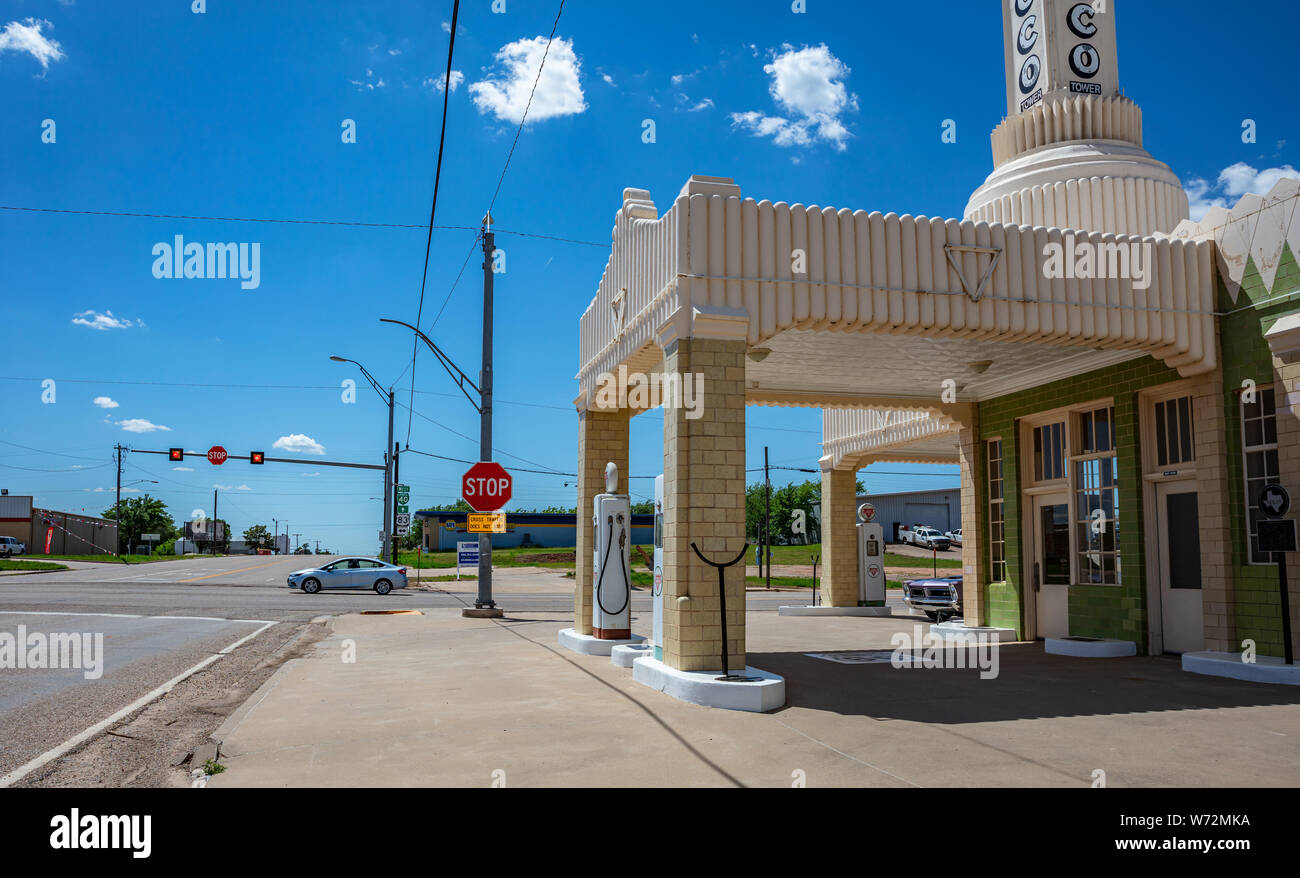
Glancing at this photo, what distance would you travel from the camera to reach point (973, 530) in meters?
18.0

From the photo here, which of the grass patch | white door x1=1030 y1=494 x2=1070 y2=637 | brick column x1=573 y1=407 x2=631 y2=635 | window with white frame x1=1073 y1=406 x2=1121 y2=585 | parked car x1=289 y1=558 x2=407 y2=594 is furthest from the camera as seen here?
the grass patch

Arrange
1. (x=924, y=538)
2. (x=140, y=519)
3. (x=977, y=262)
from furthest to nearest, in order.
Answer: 1. (x=140, y=519)
2. (x=924, y=538)
3. (x=977, y=262)

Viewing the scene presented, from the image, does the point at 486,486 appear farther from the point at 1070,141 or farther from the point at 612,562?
the point at 1070,141

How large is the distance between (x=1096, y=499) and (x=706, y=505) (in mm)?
8082

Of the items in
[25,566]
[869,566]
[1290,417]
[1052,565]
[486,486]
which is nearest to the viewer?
[1290,417]

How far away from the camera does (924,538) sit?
221 feet

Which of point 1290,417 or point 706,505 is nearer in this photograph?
point 706,505

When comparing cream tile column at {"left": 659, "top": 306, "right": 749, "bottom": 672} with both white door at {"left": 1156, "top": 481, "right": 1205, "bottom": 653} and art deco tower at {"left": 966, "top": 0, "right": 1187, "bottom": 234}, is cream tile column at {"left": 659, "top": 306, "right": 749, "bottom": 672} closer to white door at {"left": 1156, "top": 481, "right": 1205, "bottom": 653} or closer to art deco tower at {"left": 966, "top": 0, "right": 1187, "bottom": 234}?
white door at {"left": 1156, "top": 481, "right": 1205, "bottom": 653}

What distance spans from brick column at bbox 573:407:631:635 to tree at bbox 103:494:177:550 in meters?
110

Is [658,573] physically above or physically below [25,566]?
Result: above

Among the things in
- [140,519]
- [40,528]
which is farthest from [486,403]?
[140,519]

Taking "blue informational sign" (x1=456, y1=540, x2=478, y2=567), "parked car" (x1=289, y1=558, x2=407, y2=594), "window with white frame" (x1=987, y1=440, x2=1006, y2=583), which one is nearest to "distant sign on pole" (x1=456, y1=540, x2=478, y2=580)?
"blue informational sign" (x1=456, y1=540, x2=478, y2=567)

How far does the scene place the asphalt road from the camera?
7.87 m
